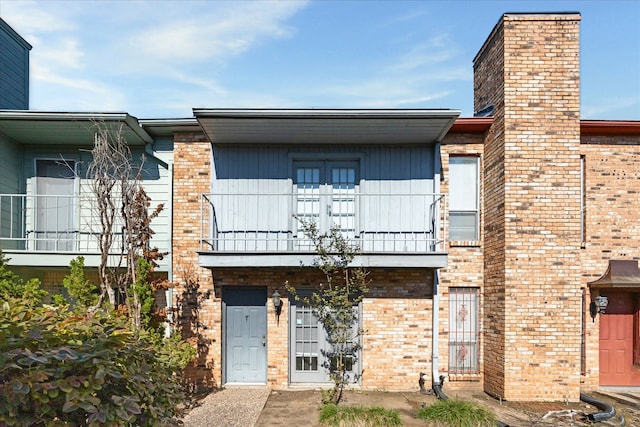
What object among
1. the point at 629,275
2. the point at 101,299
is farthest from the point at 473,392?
the point at 101,299

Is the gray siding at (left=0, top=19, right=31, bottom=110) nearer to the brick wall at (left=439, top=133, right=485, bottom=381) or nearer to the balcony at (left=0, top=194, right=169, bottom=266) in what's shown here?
the balcony at (left=0, top=194, right=169, bottom=266)

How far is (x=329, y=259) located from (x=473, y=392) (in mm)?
4639

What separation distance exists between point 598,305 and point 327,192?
6.65m

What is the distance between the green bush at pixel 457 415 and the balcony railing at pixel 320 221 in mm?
3346

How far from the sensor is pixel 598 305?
8.92 metres

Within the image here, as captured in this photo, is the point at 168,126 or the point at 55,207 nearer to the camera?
the point at 168,126

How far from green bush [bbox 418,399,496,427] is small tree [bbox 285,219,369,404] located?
6.09ft

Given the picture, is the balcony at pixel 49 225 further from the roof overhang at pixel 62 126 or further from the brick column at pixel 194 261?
the roof overhang at pixel 62 126

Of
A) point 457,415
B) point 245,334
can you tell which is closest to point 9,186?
point 245,334

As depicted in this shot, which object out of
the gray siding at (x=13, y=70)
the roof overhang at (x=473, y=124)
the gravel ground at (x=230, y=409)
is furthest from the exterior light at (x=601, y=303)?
the gray siding at (x=13, y=70)

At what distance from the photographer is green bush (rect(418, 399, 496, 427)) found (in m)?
6.64

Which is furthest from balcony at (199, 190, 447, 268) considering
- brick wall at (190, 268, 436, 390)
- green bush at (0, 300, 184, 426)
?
green bush at (0, 300, 184, 426)

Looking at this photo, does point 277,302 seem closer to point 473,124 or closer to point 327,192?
point 327,192

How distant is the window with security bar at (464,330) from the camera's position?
9.27m
